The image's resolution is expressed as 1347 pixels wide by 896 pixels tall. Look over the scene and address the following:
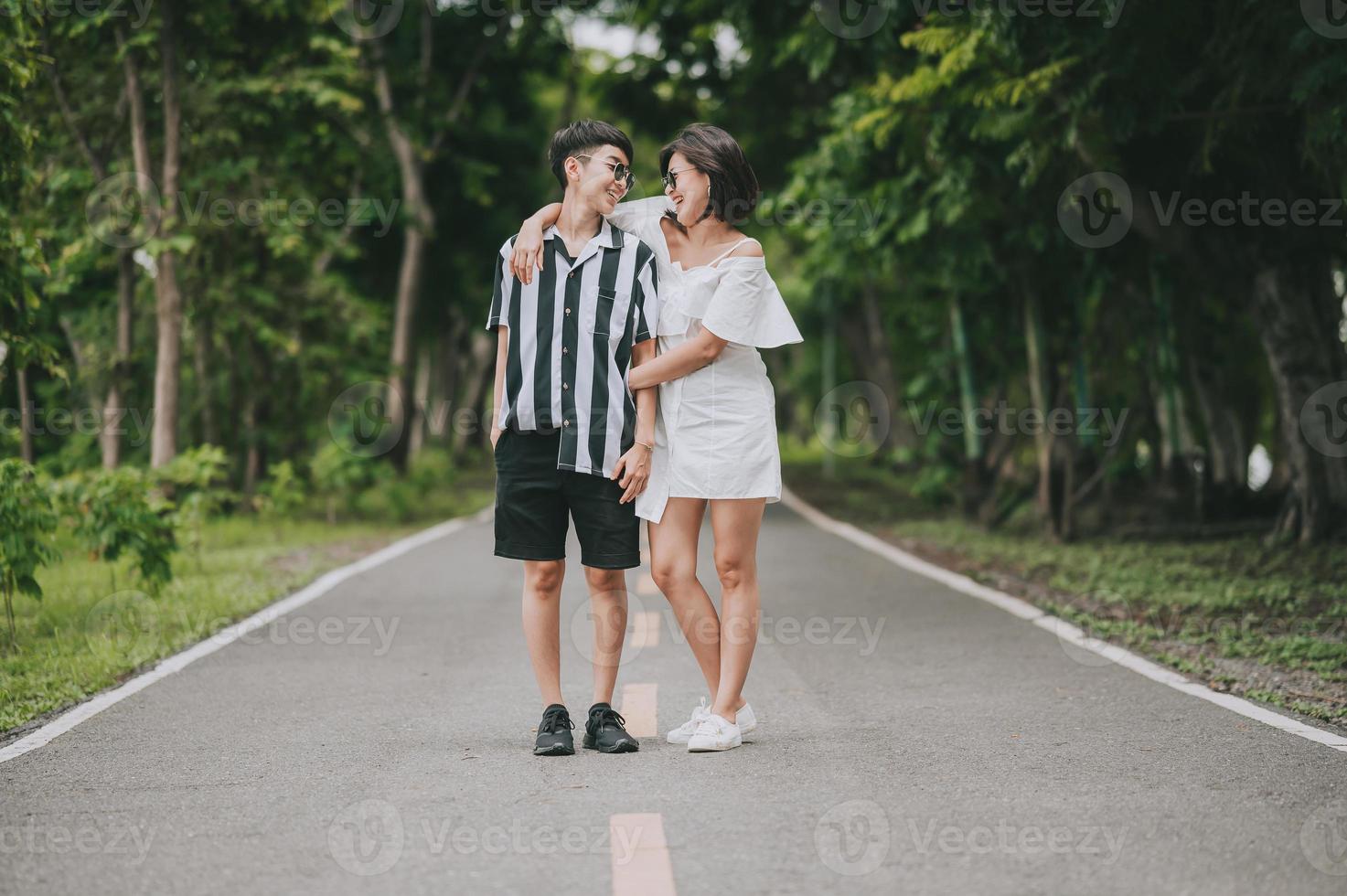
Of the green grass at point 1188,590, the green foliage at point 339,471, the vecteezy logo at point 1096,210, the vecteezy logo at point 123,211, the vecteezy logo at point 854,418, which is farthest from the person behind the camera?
the vecteezy logo at point 854,418

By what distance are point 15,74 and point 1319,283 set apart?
9.67 metres

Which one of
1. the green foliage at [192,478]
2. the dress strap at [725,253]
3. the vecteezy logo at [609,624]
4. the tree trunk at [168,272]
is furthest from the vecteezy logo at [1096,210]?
the tree trunk at [168,272]

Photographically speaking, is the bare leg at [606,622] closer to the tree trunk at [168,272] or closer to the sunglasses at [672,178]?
the sunglasses at [672,178]

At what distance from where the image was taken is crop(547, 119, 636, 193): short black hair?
16.4 feet

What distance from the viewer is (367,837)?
4.08m

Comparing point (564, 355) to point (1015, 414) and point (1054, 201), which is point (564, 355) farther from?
point (1015, 414)

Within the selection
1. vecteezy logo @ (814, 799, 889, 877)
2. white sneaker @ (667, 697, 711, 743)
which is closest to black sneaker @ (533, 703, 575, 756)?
white sneaker @ (667, 697, 711, 743)

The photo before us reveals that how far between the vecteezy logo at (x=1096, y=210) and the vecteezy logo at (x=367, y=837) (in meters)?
7.80

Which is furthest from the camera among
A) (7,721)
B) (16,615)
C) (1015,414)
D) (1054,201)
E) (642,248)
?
(1015,414)

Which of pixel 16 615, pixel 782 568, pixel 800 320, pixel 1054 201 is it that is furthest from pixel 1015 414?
pixel 800 320

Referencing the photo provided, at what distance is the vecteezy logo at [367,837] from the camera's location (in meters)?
3.84

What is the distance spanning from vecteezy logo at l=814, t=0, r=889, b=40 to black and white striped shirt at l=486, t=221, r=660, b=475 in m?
7.18

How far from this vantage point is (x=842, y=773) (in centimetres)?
477

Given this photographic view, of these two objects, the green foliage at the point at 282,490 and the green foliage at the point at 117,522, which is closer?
the green foliage at the point at 117,522
